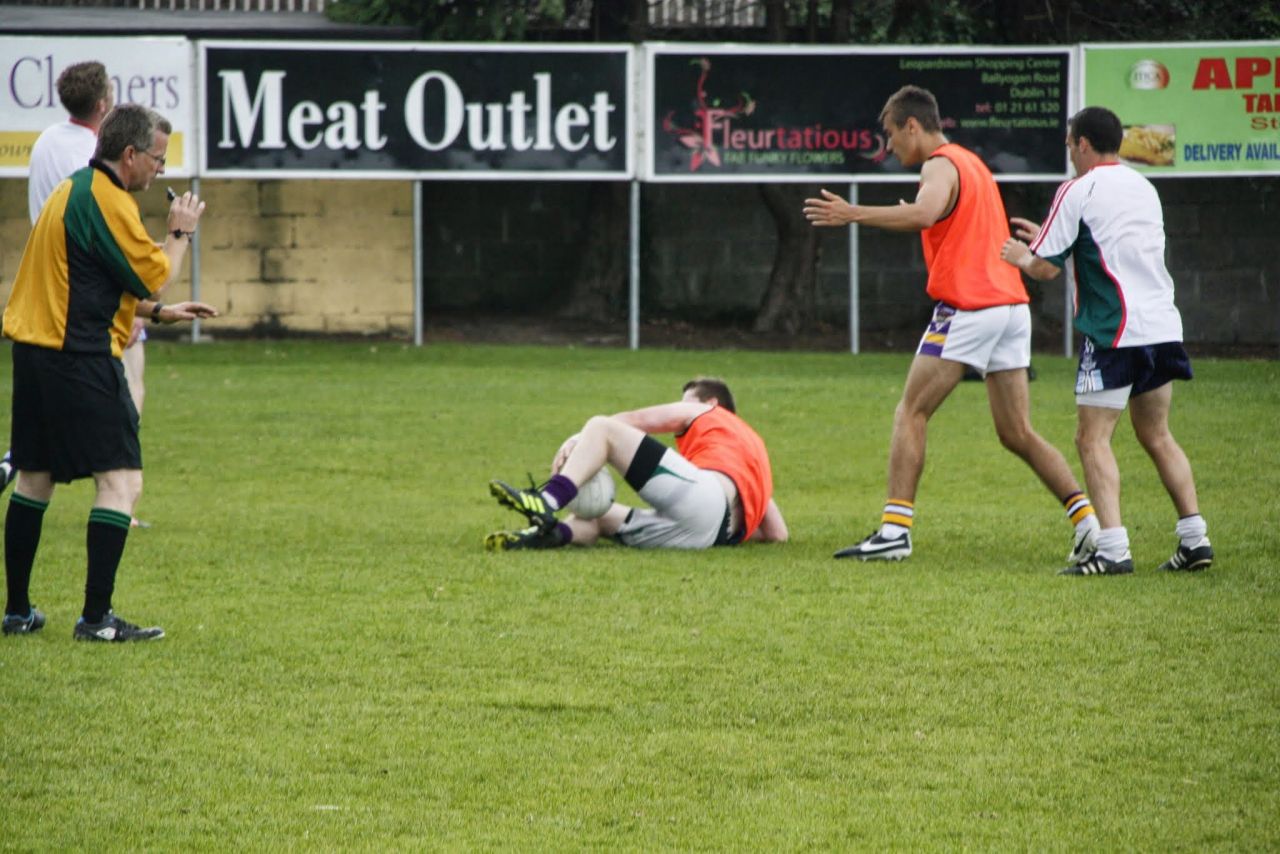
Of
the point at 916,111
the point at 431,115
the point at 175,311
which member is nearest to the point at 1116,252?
the point at 916,111

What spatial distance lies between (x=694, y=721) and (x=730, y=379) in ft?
39.0

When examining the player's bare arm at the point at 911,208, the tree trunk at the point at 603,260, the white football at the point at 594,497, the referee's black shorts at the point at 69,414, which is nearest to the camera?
the referee's black shorts at the point at 69,414

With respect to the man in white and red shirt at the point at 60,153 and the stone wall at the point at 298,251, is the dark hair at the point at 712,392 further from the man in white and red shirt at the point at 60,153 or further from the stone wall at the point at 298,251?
the stone wall at the point at 298,251

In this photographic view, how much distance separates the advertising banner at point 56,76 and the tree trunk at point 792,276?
701 cm

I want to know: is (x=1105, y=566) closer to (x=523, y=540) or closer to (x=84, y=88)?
(x=523, y=540)

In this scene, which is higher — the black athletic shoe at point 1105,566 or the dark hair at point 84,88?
the dark hair at point 84,88

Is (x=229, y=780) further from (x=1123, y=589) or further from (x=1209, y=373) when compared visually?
(x=1209, y=373)

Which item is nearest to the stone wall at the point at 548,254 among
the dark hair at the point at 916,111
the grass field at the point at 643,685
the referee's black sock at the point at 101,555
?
the grass field at the point at 643,685

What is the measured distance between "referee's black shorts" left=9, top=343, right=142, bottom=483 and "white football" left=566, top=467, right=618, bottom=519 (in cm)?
248

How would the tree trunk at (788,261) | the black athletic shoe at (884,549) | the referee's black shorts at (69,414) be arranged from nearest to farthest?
the referee's black shorts at (69,414)
the black athletic shoe at (884,549)
the tree trunk at (788,261)

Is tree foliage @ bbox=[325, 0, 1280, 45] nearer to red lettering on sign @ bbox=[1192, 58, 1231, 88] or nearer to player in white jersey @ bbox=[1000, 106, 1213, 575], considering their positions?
red lettering on sign @ bbox=[1192, 58, 1231, 88]

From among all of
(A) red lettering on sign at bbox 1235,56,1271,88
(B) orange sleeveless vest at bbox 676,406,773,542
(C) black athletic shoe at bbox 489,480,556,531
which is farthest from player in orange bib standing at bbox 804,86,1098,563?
(A) red lettering on sign at bbox 1235,56,1271,88

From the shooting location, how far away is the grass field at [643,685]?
4.43m

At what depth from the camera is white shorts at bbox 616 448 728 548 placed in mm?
8305
